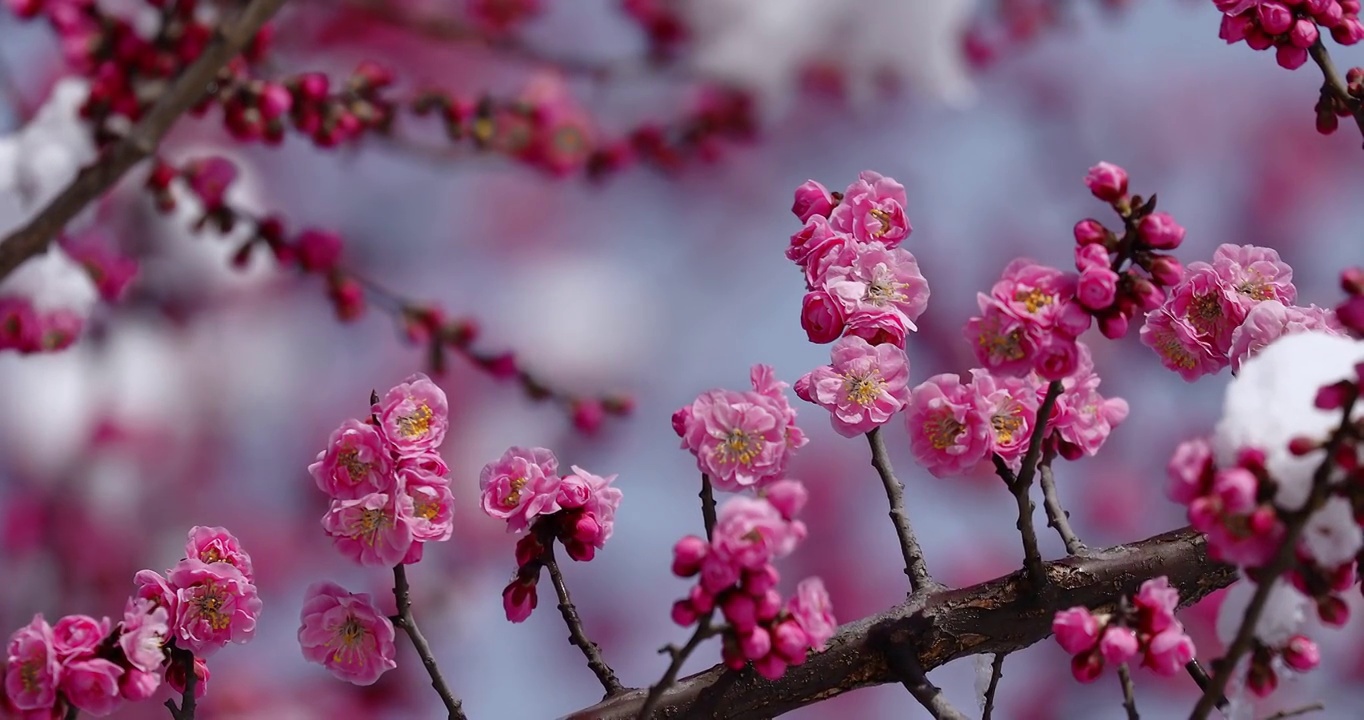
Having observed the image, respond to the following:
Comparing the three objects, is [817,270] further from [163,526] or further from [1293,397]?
[163,526]

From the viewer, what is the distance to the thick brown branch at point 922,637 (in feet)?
2.63

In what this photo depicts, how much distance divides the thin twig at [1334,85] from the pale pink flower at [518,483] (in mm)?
640

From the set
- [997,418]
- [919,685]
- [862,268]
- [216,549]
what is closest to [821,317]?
[862,268]

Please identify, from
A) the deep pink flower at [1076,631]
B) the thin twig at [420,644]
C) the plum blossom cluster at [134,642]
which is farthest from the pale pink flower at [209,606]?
the deep pink flower at [1076,631]

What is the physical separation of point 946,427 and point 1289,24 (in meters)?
0.41

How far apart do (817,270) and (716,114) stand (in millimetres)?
1749

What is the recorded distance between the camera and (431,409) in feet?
2.56

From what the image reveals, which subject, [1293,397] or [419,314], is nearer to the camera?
[1293,397]

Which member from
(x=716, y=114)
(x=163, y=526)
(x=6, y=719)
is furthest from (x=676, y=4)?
(x=6, y=719)

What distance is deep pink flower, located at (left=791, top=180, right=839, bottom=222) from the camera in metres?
0.86

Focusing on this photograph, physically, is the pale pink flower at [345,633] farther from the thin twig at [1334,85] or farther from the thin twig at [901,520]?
the thin twig at [1334,85]

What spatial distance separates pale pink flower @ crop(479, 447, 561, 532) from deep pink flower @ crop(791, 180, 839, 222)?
10.5 inches

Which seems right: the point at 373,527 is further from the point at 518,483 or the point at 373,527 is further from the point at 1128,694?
the point at 1128,694

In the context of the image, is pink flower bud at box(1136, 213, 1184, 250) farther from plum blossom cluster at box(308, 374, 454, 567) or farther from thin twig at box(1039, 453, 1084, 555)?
plum blossom cluster at box(308, 374, 454, 567)
